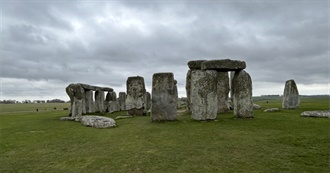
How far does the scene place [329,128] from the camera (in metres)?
9.77

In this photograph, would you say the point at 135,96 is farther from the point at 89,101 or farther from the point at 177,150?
the point at 177,150

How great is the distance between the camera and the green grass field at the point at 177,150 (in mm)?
5926

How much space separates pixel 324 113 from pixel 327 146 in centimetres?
746

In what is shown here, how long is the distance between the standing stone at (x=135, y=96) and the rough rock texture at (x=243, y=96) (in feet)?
24.9

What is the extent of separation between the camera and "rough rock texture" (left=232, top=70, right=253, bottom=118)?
14039 millimetres

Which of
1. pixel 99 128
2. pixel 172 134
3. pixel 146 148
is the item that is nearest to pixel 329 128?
pixel 172 134

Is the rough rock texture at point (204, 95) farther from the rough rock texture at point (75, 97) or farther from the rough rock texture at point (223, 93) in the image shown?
the rough rock texture at point (75, 97)

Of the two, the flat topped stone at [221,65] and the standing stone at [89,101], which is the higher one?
the flat topped stone at [221,65]

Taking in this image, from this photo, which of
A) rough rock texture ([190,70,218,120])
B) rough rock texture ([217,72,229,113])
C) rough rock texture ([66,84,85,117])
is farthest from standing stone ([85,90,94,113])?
rough rock texture ([190,70,218,120])

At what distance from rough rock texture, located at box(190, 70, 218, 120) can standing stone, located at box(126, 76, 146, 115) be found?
6432 mm

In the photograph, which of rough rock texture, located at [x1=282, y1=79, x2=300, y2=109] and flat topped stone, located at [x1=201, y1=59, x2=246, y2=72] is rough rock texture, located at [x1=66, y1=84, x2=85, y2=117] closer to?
flat topped stone, located at [x1=201, y1=59, x2=246, y2=72]

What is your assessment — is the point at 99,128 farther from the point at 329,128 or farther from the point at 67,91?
the point at 329,128

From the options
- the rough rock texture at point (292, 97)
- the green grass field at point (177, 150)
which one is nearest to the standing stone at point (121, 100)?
the rough rock texture at point (292, 97)

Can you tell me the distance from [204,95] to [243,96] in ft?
8.68
